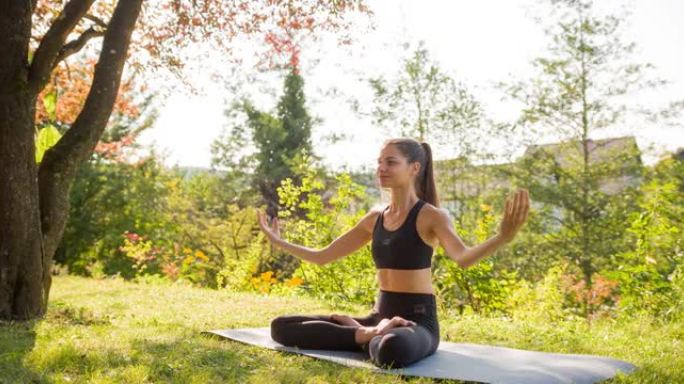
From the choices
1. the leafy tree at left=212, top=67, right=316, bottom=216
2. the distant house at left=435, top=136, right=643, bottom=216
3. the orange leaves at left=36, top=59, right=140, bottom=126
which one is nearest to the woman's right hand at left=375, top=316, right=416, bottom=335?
the orange leaves at left=36, top=59, right=140, bottom=126

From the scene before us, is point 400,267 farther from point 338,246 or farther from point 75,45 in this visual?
point 75,45

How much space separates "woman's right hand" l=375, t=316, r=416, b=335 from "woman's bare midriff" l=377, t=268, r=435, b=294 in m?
0.21

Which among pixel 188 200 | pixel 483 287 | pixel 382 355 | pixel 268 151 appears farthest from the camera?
pixel 268 151

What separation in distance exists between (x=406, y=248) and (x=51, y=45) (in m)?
3.23

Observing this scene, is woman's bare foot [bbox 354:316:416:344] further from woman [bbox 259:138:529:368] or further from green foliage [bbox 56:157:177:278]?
green foliage [bbox 56:157:177:278]

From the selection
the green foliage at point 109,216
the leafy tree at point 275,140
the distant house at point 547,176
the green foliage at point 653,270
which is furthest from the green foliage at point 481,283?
the leafy tree at point 275,140

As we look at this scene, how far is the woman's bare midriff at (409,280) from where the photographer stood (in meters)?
4.03

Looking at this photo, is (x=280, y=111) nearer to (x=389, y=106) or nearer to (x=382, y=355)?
(x=389, y=106)

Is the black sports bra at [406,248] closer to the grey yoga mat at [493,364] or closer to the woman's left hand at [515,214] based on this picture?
the grey yoga mat at [493,364]

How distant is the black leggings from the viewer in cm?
384

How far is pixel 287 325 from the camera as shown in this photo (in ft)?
13.6

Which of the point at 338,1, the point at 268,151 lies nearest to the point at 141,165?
the point at 268,151

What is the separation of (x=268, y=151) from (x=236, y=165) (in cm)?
158

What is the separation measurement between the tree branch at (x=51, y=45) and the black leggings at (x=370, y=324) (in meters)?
2.65
